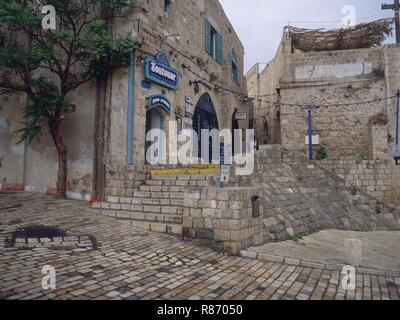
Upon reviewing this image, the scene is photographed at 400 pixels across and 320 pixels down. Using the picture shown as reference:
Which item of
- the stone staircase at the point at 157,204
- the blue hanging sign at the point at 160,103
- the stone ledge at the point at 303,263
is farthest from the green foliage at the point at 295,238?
the blue hanging sign at the point at 160,103

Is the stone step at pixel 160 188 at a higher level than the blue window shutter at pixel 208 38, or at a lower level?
lower

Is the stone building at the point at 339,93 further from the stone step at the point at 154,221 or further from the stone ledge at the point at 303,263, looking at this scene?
the stone ledge at the point at 303,263

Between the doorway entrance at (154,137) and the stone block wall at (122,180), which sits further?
the doorway entrance at (154,137)

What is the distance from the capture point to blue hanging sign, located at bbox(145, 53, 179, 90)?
10.3 meters

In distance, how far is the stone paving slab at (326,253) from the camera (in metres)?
5.51

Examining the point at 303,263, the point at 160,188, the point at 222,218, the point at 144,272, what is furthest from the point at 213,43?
the point at 144,272

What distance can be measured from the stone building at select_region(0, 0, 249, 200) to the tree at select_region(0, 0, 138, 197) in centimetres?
46

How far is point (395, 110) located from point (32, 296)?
1667 centimetres

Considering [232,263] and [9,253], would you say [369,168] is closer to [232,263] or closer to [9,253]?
Answer: [232,263]

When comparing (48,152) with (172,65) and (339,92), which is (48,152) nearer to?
(172,65)

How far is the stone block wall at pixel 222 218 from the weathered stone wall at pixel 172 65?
8.99 ft

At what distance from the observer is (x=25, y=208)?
8.12 meters

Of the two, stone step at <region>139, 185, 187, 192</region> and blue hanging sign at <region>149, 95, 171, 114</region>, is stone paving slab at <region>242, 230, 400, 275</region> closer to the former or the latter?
stone step at <region>139, 185, 187, 192</region>

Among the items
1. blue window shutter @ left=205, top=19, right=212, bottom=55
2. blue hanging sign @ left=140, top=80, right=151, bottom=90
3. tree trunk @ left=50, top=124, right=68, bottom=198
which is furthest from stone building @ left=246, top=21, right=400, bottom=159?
tree trunk @ left=50, top=124, right=68, bottom=198
